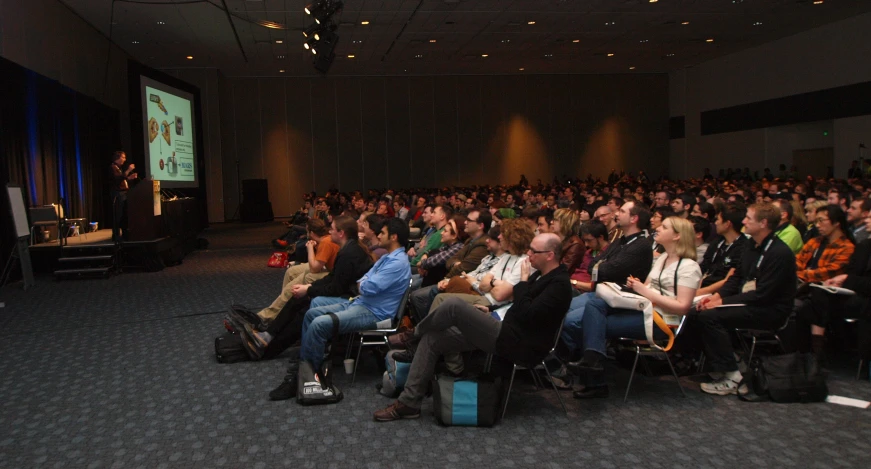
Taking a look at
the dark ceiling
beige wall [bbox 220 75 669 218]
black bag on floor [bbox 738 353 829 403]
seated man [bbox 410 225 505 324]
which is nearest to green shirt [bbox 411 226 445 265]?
seated man [bbox 410 225 505 324]

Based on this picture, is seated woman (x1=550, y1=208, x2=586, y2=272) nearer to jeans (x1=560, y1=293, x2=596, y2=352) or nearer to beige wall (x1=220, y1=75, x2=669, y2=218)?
jeans (x1=560, y1=293, x2=596, y2=352)

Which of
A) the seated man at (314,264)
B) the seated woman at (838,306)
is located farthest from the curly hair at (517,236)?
the seated woman at (838,306)

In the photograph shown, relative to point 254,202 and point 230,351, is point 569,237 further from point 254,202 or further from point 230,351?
Answer: point 254,202

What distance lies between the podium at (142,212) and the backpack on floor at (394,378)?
852cm

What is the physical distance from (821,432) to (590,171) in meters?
25.5

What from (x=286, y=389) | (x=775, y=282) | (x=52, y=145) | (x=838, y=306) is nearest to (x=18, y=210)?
(x=52, y=145)

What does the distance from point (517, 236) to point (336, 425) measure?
5.70ft

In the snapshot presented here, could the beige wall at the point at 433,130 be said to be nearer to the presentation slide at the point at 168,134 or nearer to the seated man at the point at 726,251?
the presentation slide at the point at 168,134

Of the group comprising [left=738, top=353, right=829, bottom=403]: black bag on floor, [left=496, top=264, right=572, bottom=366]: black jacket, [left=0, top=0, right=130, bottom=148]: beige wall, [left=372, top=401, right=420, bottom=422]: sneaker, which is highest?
[left=0, top=0, right=130, bottom=148]: beige wall

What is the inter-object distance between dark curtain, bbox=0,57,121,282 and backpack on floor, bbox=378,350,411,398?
27.6ft

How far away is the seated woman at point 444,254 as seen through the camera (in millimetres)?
6469

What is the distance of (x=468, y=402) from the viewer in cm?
406

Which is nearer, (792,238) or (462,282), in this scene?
(462,282)

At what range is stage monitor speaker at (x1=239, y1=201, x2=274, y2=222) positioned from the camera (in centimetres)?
2528
